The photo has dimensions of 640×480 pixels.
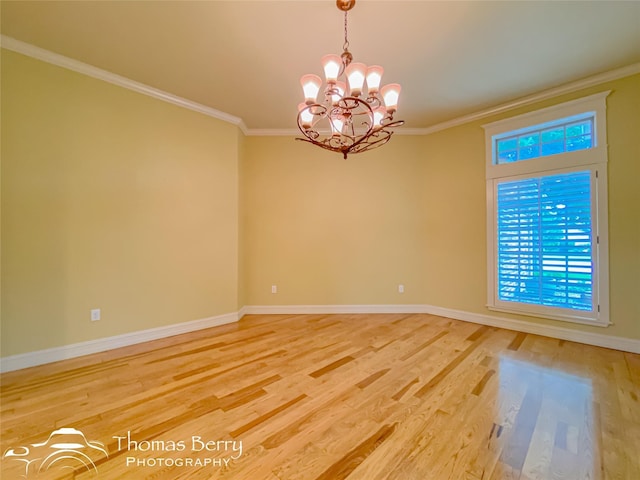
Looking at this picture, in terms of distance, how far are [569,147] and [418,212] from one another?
1.82 meters

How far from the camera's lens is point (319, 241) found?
3.97m

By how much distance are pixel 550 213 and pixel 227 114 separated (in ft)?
14.1

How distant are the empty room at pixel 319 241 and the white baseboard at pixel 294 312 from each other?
2 cm

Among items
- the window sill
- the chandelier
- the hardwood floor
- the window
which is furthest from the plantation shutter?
the chandelier

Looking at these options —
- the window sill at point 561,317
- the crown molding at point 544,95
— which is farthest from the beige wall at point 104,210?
the window sill at point 561,317

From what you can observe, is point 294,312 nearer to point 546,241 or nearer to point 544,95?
point 546,241

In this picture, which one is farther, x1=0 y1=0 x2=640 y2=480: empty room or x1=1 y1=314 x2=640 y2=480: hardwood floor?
x1=0 y1=0 x2=640 y2=480: empty room

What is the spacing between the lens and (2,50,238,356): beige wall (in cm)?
220

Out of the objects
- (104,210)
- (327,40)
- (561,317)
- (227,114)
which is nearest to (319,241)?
(227,114)

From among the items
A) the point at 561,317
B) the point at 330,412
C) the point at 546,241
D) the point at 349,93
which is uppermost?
the point at 349,93

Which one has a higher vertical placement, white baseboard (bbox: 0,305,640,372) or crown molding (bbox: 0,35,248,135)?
crown molding (bbox: 0,35,248,135)

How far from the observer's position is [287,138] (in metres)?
3.96

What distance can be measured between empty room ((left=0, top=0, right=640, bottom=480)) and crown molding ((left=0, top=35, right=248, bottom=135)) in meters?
0.02

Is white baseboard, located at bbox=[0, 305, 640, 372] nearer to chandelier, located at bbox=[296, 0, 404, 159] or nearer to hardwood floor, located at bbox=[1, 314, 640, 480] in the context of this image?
hardwood floor, located at bbox=[1, 314, 640, 480]
